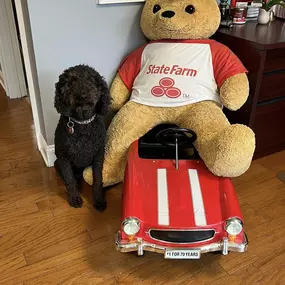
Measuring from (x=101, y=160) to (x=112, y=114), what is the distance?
40cm

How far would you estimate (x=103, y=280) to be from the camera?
3.98 ft

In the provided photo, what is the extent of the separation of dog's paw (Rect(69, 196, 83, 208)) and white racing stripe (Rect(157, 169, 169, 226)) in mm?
445

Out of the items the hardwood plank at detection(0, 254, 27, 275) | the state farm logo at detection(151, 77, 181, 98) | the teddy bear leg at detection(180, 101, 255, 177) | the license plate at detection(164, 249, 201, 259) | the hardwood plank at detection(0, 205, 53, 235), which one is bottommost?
the hardwood plank at detection(0, 205, 53, 235)

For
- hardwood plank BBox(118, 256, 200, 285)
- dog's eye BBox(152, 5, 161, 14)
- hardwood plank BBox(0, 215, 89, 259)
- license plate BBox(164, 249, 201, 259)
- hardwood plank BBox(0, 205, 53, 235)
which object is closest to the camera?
license plate BBox(164, 249, 201, 259)

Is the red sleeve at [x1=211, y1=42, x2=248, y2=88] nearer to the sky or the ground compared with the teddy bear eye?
nearer to the ground

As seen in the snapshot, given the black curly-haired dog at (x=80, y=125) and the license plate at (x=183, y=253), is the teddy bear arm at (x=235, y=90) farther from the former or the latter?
the license plate at (x=183, y=253)

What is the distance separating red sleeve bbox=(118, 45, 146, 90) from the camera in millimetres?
1631

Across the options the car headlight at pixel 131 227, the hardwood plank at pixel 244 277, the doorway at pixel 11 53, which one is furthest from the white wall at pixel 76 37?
the hardwood plank at pixel 244 277

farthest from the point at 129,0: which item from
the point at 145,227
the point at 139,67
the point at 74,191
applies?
the point at 145,227

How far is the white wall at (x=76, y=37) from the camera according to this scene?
4.91ft

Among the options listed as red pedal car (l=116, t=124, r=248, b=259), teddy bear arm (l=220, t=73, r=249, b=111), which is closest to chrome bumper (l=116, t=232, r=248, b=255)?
A: red pedal car (l=116, t=124, r=248, b=259)

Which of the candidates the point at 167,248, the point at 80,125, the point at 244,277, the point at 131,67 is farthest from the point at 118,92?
the point at 244,277

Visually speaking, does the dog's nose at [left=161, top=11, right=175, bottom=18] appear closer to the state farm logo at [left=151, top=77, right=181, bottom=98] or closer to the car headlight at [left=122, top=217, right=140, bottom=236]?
the state farm logo at [left=151, top=77, right=181, bottom=98]

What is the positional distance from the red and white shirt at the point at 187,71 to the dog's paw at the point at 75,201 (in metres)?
0.52
